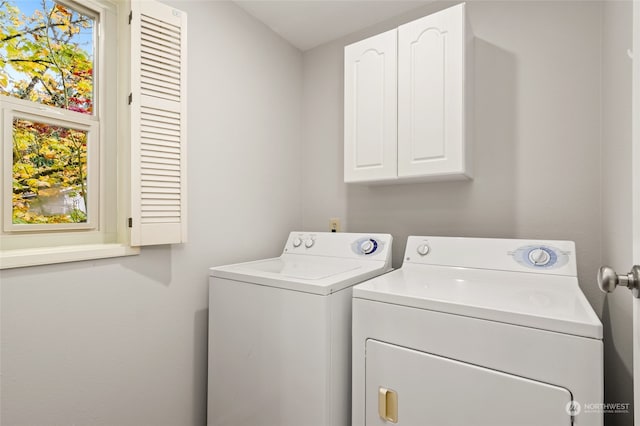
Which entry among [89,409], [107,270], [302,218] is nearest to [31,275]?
[107,270]

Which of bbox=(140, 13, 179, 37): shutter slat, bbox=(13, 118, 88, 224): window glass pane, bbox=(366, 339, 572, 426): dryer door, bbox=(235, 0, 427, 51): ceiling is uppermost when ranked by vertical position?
bbox=(235, 0, 427, 51): ceiling

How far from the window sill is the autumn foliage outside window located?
0.44 feet

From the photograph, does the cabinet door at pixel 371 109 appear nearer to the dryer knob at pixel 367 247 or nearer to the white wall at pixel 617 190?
the dryer knob at pixel 367 247

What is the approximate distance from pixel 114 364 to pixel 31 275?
0.50 meters

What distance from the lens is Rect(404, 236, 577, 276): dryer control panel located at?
1.31 m

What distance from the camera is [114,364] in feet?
4.36

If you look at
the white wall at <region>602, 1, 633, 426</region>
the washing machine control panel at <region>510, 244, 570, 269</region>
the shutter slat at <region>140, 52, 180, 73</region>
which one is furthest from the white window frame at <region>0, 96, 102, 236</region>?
the white wall at <region>602, 1, 633, 426</region>

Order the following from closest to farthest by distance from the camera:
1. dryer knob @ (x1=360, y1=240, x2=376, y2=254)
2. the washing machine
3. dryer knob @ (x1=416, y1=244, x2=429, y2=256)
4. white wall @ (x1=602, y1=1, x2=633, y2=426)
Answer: the washing machine, white wall @ (x1=602, y1=1, x2=633, y2=426), dryer knob @ (x1=416, y1=244, x2=429, y2=256), dryer knob @ (x1=360, y1=240, x2=376, y2=254)

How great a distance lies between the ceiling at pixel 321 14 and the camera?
1861 millimetres

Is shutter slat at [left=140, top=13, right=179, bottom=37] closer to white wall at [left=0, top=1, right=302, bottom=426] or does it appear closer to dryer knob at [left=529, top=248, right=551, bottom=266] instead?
white wall at [left=0, top=1, right=302, bottom=426]

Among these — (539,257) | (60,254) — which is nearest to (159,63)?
(60,254)

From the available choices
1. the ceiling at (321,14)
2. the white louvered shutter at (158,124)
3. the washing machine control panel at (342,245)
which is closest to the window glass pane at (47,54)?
the white louvered shutter at (158,124)

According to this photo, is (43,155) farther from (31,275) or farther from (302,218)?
(302,218)

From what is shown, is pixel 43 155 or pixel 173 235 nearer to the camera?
pixel 43 155
